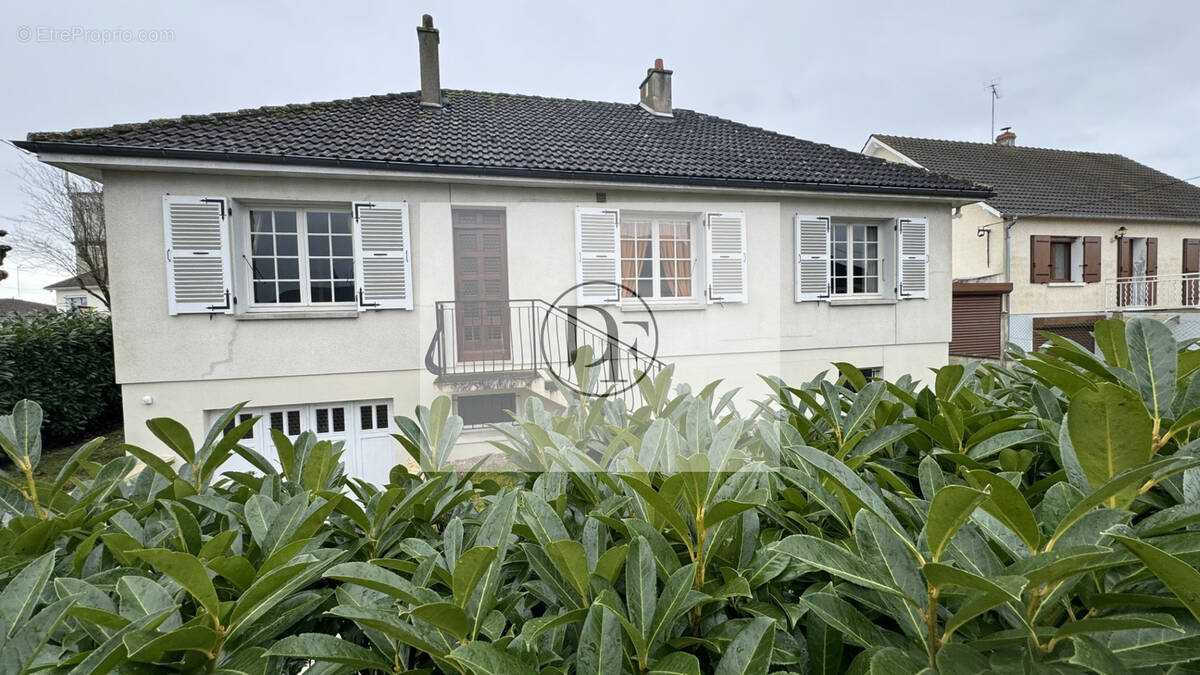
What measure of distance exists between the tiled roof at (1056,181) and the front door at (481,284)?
12.2 m

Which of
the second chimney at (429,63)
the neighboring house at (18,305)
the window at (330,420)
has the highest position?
the second chimney at (429,63)

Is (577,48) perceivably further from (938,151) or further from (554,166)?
(938,151)

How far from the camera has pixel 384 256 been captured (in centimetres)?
375

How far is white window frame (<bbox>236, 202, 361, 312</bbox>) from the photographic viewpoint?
377cm

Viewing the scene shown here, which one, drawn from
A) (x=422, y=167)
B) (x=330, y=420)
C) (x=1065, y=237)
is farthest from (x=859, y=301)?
(x=1065, y=237)

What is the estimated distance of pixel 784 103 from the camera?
8164 millimetres

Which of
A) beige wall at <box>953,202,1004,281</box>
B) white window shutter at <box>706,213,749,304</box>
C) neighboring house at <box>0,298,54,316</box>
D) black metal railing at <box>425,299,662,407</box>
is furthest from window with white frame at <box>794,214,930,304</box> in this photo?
neighboring house at <box>0,298,54,316</box>

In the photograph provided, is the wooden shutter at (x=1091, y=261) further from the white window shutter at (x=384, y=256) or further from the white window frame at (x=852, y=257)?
the white window shutter at (x=384, y=256)

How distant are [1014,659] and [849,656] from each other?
0.45 feet

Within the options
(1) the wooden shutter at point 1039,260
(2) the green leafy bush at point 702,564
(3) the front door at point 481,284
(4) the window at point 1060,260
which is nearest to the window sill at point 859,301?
(3) the front door at point 481,284

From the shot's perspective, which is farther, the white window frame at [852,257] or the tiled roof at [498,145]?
the white window frame at [852,257]

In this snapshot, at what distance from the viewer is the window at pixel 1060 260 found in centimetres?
1195

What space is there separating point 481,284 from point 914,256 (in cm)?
476

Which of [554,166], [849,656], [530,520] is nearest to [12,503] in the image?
[530,520]
